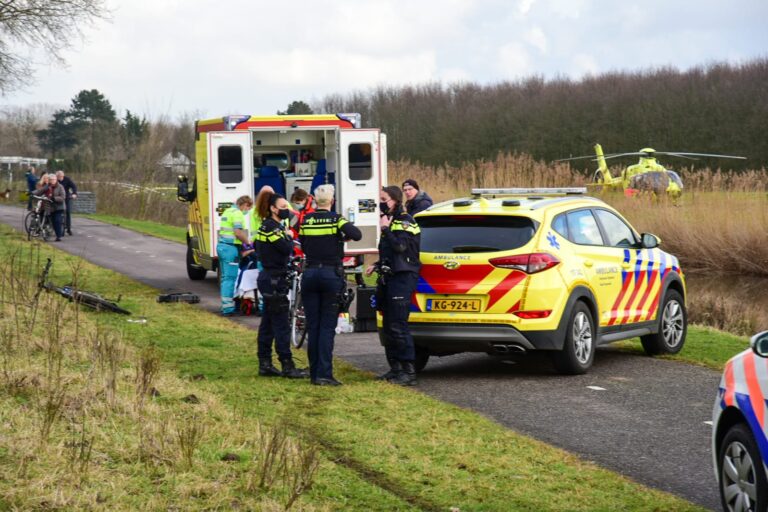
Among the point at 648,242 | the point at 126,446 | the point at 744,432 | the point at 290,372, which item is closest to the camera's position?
the point at 744,432

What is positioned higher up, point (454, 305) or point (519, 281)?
point (519, 281)

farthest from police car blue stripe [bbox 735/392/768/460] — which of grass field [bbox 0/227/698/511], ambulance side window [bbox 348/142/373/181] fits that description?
ambulance side window [bbox 348/142/373/181]

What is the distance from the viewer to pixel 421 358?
1164cm

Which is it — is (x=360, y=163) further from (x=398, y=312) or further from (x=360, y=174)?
(x=398, y=312)

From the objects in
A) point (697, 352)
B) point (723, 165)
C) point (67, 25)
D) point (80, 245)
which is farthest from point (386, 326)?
point (723, 165)

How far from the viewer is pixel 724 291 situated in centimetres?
2402

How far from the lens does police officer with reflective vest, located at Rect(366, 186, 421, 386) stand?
1052 centimetres

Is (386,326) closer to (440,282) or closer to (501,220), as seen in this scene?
(440,282)

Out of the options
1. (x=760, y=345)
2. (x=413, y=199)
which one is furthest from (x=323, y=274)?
(x=760, y=345)

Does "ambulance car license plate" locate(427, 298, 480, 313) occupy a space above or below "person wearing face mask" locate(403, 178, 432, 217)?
below

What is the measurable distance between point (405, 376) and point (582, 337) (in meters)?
1.73

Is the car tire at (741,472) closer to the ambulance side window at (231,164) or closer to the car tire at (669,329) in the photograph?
the car tire at (669,329)

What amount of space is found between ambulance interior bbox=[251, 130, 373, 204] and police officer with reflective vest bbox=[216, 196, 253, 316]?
3.32 m

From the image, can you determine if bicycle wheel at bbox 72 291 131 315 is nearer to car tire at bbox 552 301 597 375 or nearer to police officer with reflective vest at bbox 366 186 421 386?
police officer with reflective vest at bbox 366 186 421 386
